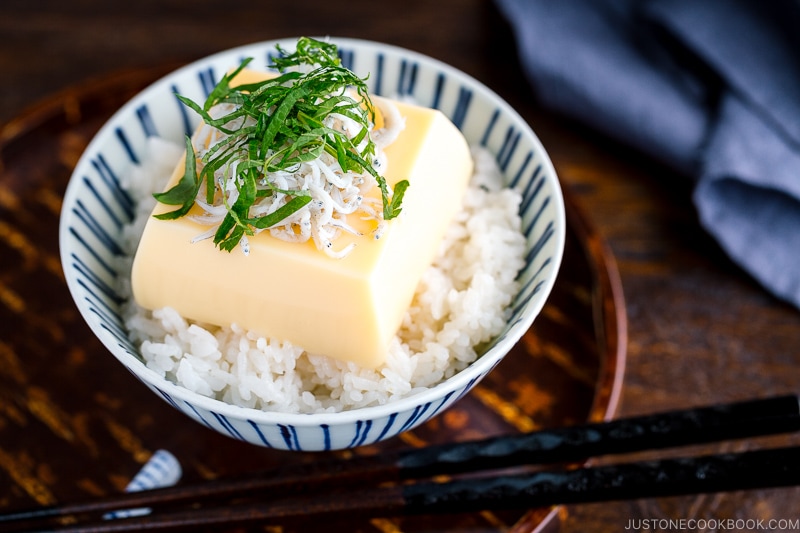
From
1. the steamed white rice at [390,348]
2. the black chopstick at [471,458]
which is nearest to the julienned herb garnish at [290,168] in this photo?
the steamed white rice at [390,348]

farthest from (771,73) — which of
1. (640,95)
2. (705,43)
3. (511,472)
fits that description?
(511,472)

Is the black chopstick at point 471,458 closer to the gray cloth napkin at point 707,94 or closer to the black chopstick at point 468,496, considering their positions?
the black chopstick at point 468,496

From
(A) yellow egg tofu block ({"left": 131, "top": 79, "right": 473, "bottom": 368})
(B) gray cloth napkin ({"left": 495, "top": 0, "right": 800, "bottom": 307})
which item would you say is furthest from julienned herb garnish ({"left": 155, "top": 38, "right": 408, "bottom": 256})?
(B) gray cloth napkin ({"left": 495, "top": 0, "right": 800, "bottom": 307})

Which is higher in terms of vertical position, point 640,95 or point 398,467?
point 640,95

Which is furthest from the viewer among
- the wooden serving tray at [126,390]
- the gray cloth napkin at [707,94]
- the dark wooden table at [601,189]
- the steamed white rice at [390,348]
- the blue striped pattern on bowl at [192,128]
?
the gray cloth napkin at [707,94]

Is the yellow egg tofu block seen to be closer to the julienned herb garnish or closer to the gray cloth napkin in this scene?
the julienned herb garnish

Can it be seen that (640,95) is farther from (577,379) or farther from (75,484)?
(75,484)

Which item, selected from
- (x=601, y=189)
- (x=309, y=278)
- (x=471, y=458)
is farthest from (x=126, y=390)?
(x=601, y=189)
